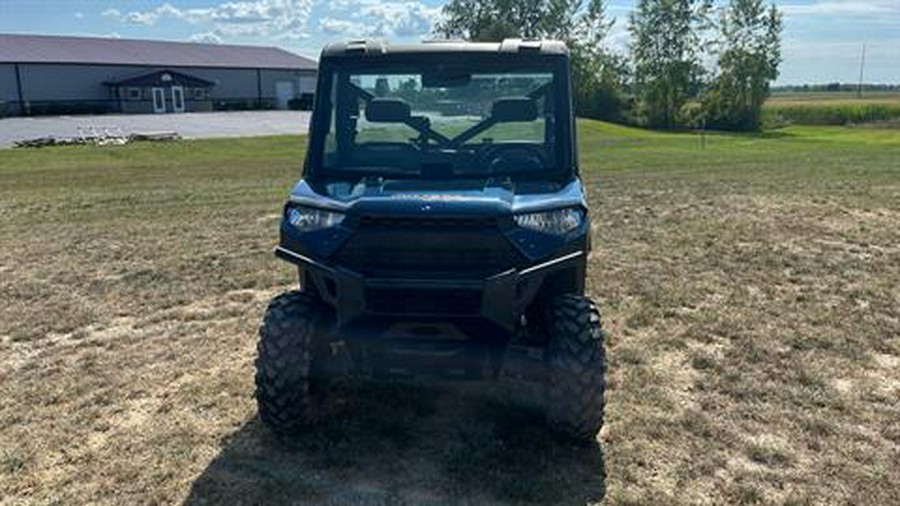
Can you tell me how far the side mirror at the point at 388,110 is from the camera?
4.39 meters

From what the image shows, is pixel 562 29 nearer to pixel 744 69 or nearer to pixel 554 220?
pixel 744 69

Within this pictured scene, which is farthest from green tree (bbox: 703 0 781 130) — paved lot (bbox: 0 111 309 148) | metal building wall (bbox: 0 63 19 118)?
metal building wall (bbox: 0 63 19 118)

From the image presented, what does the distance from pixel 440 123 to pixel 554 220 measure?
3.70 feet

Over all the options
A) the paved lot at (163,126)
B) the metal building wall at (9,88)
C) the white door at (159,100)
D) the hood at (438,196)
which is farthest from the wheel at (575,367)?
the white door at (159,100)

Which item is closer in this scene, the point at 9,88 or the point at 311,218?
the point at 311,218

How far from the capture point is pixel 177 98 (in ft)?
168

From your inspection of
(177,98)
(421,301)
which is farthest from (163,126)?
(421,301)

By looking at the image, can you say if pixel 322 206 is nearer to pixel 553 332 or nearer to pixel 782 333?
pixel 553 332

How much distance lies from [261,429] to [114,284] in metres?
3.90

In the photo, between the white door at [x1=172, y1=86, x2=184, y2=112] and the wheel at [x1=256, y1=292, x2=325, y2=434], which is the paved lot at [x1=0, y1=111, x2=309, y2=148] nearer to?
the white door at [x1=172, y1=86, x2=184, y2=112]

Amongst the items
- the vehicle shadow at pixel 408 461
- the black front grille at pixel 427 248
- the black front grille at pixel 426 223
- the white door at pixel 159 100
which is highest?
the white door at pixel 159 100

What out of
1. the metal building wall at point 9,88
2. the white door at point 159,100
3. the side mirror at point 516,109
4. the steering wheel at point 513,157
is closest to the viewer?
the steering wheel at point 513,157

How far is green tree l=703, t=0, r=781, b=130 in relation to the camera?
5662 cm

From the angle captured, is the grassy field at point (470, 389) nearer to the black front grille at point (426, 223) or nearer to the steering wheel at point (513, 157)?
the black front grille at point (426, 223)
